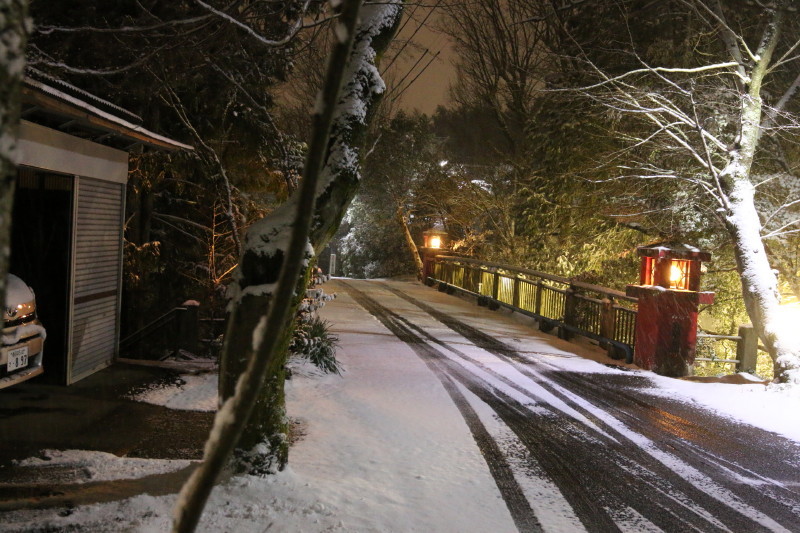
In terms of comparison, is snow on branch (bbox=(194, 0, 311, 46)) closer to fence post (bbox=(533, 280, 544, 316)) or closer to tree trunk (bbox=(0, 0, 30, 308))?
tree trunk (bbox=(0, 0, 30, 308))

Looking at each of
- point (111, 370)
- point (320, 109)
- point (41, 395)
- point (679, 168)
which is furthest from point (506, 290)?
point (320, 109)

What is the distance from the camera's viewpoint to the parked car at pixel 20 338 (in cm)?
590

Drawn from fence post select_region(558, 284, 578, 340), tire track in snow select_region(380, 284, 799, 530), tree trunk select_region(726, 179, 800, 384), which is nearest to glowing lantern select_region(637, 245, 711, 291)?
tree trunk select_region(726, 179, 800, 384)

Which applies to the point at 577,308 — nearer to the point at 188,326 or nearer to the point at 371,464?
the point at 188,326

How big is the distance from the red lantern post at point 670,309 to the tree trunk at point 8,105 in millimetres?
10288

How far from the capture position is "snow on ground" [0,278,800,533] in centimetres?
394

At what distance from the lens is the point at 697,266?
34.8ft

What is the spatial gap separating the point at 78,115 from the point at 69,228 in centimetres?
175

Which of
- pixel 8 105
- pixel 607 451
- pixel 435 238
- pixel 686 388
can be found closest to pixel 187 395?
pixel 607 451

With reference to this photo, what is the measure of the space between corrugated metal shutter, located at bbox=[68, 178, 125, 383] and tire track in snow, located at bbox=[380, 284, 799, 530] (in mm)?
6121

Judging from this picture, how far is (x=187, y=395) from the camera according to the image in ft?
24.2

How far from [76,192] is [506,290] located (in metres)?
12.2

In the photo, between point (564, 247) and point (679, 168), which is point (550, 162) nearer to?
point (564, 247)

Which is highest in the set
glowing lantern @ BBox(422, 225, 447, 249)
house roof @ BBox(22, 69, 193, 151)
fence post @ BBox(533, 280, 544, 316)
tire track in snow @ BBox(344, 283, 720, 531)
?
house roof @ BBox(22, 69, 193, 151)
